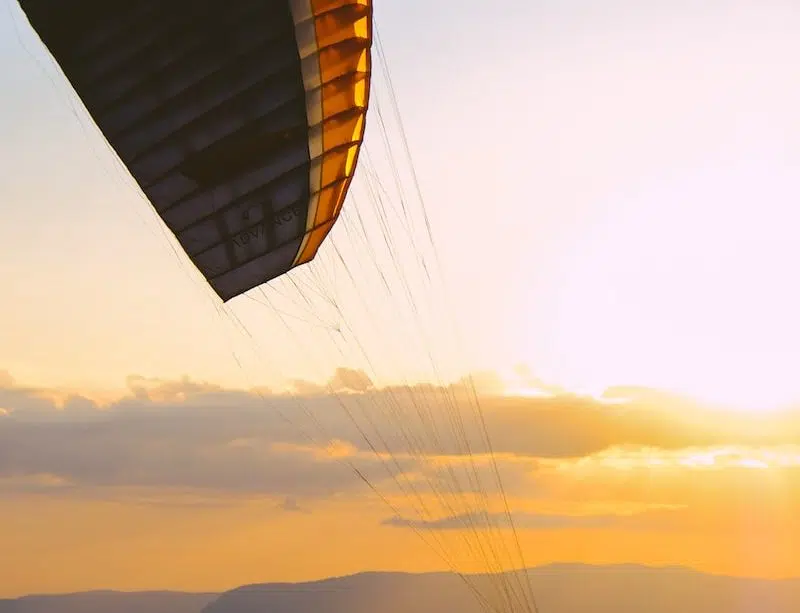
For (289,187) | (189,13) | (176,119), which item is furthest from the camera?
(289,187)

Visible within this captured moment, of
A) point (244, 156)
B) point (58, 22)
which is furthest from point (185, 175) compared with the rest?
point (58, 22)

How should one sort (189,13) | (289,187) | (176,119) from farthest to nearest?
(289,187) < (176,119) < (189,13)

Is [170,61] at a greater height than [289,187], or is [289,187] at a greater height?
[170,61]

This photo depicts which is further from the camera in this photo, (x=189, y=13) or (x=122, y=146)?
(x=122, y=146)

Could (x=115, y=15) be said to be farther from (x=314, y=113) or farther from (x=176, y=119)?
(x=314, y=113)

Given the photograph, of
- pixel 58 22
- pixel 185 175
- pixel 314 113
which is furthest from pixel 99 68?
pixel 314 113

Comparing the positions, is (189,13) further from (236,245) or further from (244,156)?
(236,245)

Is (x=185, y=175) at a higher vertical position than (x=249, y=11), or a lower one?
lower

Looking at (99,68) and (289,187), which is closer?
(99,68)
